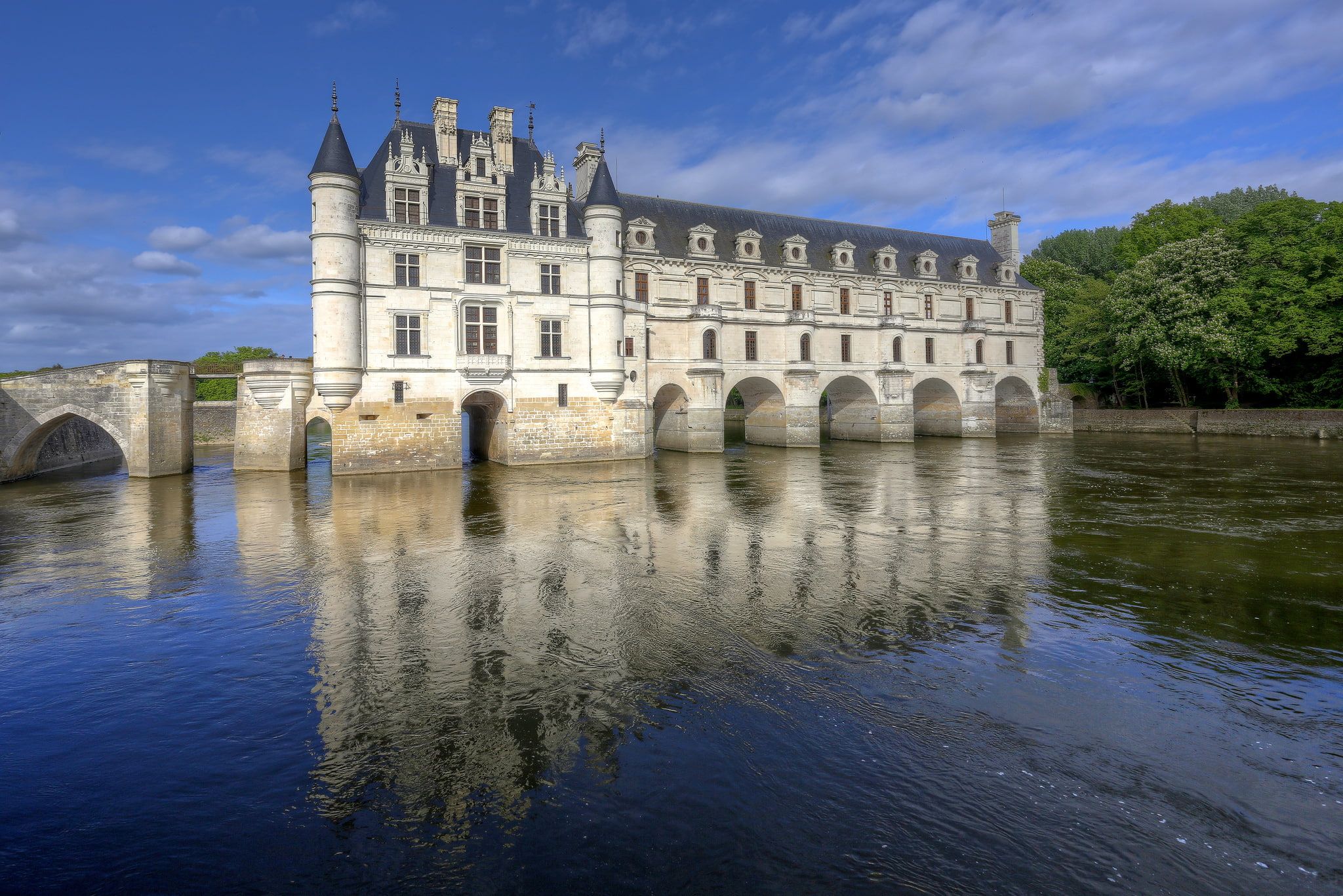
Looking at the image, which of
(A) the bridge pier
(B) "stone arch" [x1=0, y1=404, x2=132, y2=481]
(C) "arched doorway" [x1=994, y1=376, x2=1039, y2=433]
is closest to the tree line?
(C) "arched doorway" [x1=994, y1=376, x2=1039, y2=433]

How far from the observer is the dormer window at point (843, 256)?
43562mm

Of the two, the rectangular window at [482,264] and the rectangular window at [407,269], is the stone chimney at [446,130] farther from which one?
the rectangular window at [407,269]

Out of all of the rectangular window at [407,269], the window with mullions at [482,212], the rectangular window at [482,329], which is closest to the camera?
the rectangular window at [407,269]

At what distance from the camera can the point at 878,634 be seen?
30.9 feet

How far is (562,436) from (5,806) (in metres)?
27.8

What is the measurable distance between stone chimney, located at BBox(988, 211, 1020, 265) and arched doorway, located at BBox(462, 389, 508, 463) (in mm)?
38844

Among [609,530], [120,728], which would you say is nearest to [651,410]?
[609,530]

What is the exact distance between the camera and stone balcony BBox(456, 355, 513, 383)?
3103 cm

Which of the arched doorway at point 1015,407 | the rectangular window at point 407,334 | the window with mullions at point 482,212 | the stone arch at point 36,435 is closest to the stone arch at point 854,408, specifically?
the arched doorway at point 1015,407

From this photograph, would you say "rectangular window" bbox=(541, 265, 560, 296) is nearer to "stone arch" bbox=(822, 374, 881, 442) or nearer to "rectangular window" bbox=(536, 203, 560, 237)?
"rectangular window" bbox=(536, 203, 560, 237)

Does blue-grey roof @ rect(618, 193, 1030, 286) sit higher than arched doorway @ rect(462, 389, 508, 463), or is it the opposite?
blue-grey roof @ rect(618, 193, 1030, 286)

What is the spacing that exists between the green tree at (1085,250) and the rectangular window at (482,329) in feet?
175

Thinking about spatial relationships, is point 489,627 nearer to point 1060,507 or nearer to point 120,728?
point 120,728

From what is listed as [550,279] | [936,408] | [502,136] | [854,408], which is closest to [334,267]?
[550,279]
